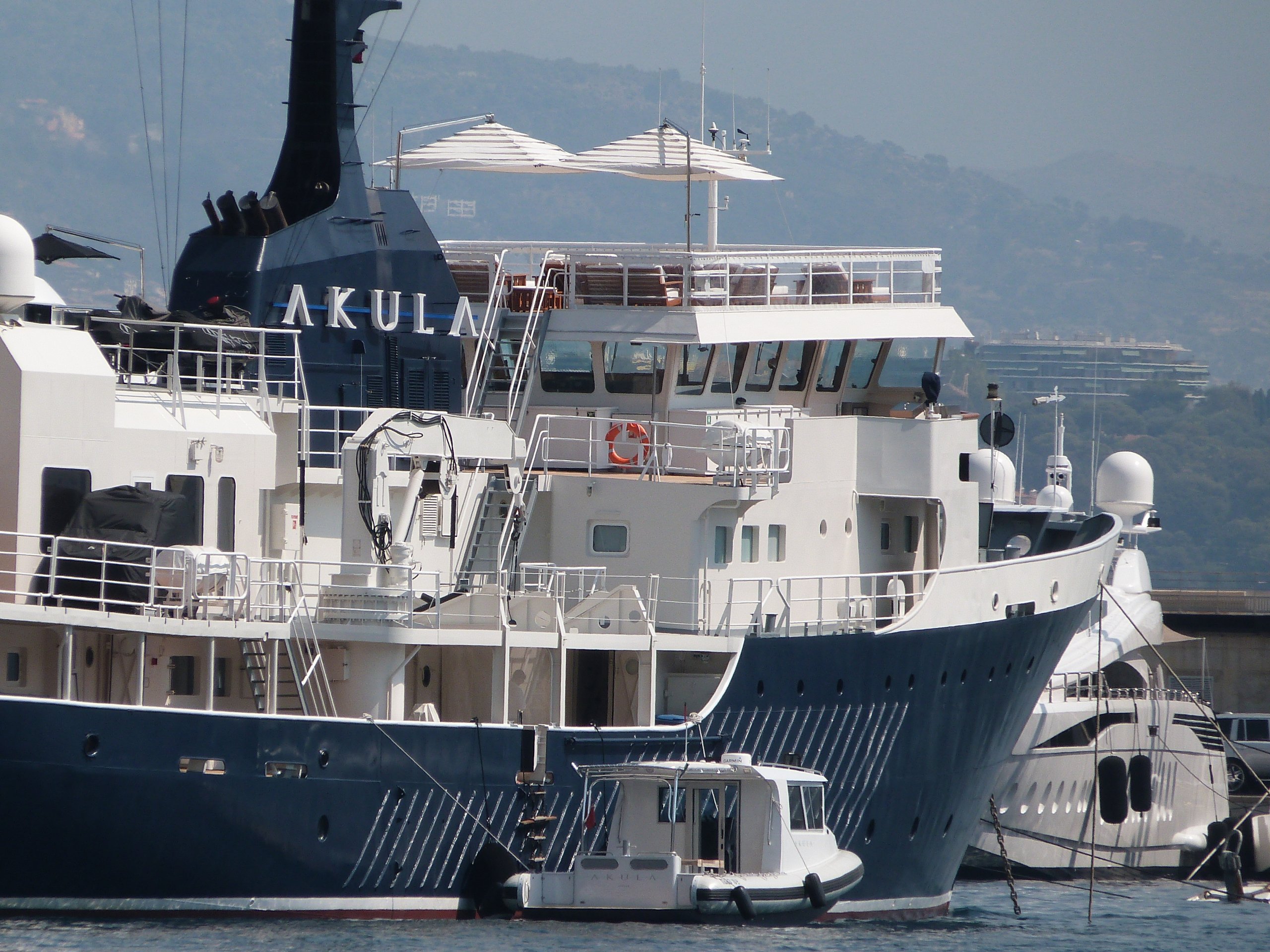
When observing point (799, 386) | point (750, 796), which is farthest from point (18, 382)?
point (799, 386)

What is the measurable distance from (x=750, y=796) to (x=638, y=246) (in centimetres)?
888

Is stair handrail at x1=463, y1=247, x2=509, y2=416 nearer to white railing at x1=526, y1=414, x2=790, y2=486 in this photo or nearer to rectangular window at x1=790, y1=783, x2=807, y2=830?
white railing at x1=526, y1=414, x2=790, y2=486

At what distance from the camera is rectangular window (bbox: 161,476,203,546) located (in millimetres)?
21500

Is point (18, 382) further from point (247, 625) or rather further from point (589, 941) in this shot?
point (589, 941)

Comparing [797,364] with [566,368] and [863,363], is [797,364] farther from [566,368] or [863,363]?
[566,368]

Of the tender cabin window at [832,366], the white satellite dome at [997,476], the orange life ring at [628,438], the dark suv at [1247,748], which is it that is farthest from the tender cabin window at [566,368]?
the dark suv at [1247,748]

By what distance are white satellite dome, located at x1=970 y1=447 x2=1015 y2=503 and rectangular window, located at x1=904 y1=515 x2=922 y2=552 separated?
795 centimetres

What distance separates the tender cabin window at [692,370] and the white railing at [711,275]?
56 cm

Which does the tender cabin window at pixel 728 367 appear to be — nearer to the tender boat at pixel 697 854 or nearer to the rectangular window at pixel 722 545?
the rectangular window at pixel 722 545

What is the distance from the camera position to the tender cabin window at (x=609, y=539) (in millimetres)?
23891

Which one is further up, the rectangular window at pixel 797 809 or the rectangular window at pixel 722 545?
the rectangular window at pixel 722 545

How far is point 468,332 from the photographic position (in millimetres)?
26266

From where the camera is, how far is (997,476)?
140 ft

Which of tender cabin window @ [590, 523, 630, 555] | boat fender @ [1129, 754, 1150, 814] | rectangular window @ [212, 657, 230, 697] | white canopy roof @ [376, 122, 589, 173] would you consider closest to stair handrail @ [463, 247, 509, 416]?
tender cabin window @ [590, 523, 630, 555]
